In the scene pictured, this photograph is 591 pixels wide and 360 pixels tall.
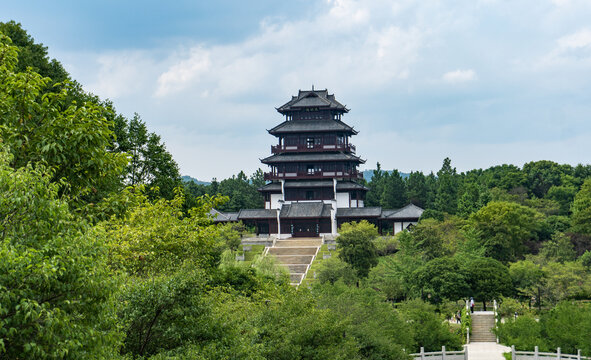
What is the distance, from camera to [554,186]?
76.4 metres

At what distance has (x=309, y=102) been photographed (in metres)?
75.2

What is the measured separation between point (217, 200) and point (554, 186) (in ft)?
212

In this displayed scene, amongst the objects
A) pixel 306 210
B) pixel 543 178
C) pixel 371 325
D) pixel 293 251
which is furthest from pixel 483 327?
pixel 543 178

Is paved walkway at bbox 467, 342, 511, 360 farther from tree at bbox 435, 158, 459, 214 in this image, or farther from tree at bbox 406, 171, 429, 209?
tree at bbox 406, 171, 429, 209

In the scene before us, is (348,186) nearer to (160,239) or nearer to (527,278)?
(527,278)

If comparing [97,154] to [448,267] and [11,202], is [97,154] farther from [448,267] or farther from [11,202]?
[448,267]

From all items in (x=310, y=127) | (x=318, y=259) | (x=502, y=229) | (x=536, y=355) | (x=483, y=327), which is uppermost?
(x=310, y=127)

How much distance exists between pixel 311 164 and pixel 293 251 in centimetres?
1356

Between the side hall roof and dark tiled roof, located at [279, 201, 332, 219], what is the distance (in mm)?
11126

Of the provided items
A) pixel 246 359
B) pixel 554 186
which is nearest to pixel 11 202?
pixel 246 359

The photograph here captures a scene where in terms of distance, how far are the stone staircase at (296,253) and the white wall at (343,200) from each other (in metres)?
6.59

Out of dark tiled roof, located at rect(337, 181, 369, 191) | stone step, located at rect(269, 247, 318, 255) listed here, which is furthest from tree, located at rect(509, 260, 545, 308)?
dark tiled roof, located at rect(337, 181, 369, 191)

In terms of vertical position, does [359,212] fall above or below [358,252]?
above

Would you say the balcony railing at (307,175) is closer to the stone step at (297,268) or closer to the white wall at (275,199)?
the white wall at (275,199)
